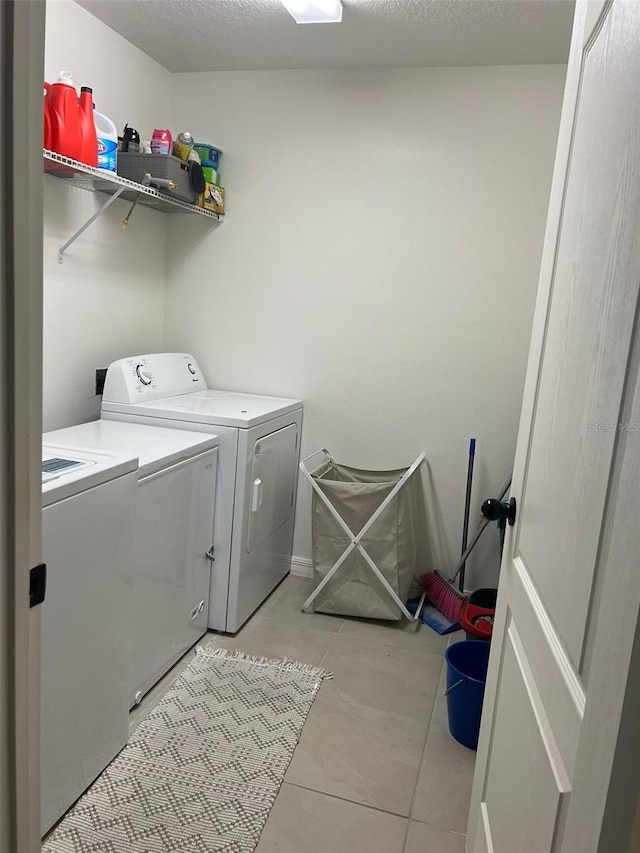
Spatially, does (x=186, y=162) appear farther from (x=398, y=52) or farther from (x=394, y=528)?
(x=394, y=528)

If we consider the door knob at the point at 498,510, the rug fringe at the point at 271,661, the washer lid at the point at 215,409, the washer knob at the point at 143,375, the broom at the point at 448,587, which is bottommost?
the rug fringe at the point at 271,661

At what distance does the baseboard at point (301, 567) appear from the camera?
128 inches

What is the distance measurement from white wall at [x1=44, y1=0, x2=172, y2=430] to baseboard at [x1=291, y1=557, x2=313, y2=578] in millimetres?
1260

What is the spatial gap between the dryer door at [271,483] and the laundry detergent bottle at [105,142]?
1206 mm

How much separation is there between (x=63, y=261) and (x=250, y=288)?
3.09ft

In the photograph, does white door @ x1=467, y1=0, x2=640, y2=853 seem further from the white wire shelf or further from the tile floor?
the white wire shelf

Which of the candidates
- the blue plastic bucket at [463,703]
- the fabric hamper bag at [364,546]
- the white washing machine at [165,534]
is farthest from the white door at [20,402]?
the fabric hamper bag at [364,546]

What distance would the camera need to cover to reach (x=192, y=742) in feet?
6.49

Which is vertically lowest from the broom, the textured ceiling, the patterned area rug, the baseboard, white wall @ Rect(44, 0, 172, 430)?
the patterned area rug

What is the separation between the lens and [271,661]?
8.04 ft

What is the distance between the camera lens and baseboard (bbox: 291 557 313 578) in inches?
128

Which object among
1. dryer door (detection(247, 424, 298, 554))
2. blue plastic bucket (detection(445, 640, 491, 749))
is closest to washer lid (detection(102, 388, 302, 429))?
dryer door (detection(247, 424, 298, 554))

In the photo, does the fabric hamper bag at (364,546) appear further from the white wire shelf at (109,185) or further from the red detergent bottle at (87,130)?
the red detergent bottle at (87,130)

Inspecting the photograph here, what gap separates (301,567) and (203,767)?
1.43 m
